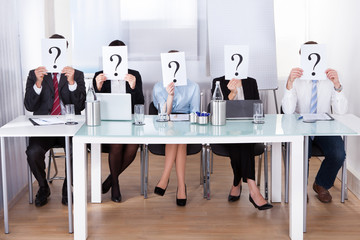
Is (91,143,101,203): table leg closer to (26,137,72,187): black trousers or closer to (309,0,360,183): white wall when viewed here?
(26,137,72,187): black trousers

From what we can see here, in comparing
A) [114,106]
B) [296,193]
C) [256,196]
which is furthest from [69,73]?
[296,193]

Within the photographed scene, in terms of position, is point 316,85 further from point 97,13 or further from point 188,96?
point 97,13

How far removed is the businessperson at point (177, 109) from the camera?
3992 millimetres

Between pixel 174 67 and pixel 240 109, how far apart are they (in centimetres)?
56

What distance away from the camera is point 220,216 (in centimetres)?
375

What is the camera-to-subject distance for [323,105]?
4152 mm

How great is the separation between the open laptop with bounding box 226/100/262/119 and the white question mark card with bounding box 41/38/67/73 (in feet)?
3.96

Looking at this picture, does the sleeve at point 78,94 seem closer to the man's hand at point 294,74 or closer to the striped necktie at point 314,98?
the man's hand at point 294,74

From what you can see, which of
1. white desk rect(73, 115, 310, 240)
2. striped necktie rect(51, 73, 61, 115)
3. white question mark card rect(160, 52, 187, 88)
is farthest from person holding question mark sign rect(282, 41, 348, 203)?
striped necktie rect(51, 73, 61, 115)

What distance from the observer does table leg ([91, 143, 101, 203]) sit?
404 centimetres

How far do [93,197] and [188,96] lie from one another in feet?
3.75

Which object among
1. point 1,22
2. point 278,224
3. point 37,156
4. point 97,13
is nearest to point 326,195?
point 278,224

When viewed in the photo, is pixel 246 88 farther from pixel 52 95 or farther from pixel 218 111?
pixel 52 95

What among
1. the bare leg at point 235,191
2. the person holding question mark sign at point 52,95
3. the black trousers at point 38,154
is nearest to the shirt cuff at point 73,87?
the person holding question mark sign at point 52,95
